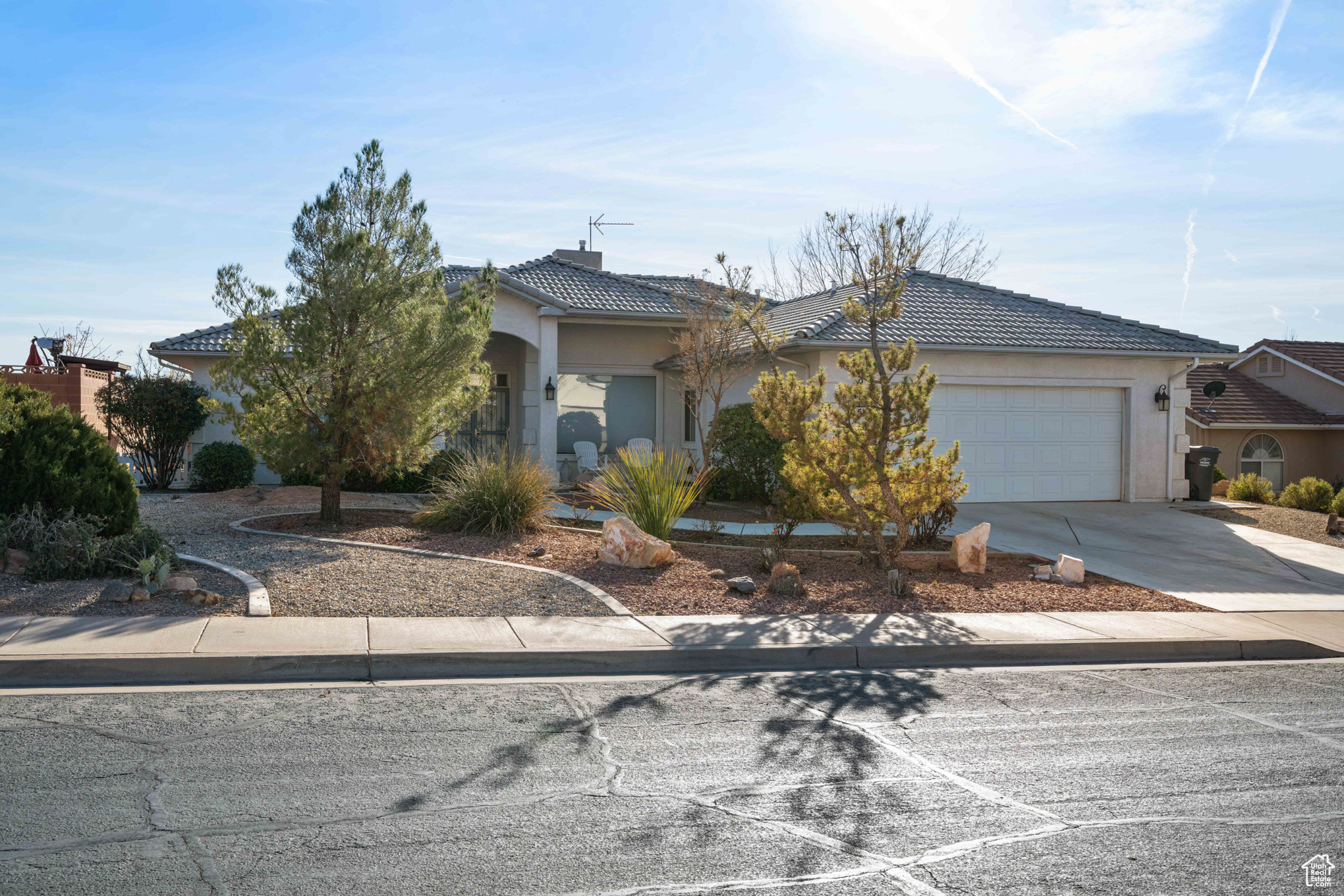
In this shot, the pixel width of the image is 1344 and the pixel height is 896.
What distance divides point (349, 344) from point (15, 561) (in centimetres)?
443

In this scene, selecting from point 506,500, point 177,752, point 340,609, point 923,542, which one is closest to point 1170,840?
point 177,752

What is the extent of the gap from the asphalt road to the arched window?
22998mm

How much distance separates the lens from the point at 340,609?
862cm

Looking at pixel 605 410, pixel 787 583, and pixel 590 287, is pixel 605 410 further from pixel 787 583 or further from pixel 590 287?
pixel 787 583

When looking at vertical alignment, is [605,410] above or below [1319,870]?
above

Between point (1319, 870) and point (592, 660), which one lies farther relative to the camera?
point (592, 660)

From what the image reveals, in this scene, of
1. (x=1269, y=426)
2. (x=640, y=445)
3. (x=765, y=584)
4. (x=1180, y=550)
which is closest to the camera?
(x=765, y=584)

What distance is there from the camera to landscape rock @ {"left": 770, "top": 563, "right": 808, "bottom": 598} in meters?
9.88

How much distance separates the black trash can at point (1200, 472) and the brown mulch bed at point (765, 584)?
29.0 ft

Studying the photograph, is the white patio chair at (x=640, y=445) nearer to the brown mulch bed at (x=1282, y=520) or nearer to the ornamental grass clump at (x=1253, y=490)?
the brown mulch bed at (x=1282, y=520)

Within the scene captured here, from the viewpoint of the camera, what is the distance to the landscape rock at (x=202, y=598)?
8391 mm

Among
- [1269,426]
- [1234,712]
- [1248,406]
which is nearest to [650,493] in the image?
[1234,712]

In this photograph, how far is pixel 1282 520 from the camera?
17203mm

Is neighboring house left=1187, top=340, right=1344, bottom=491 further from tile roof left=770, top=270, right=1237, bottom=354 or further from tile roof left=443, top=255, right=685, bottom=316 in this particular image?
tile roof left=443, top=255, right=685, bottom=316
